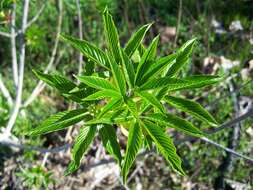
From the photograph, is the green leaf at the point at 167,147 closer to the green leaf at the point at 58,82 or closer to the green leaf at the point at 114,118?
the green leaf at the point at 114,118

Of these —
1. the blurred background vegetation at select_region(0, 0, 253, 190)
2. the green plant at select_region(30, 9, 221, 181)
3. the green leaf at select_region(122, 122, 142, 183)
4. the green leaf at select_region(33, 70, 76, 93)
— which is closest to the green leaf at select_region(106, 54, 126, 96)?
the green plant at select_region(30, 9, 221, 181)

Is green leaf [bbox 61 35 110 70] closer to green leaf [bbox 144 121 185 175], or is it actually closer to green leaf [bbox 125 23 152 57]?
green leaf [bbox 125 23 152 57]

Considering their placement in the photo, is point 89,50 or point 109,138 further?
point 109,138

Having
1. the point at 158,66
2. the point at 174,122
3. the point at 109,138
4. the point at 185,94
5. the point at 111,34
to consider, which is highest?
the point at 111,34

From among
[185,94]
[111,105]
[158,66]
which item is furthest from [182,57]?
[185,94]

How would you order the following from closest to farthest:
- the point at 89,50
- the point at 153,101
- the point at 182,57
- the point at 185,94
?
1. the point at 153,101
2. the point at 89,50
3. the point at 182,57
4. the point at 185,94

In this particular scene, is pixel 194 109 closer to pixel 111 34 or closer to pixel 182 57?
pixel 182 57
